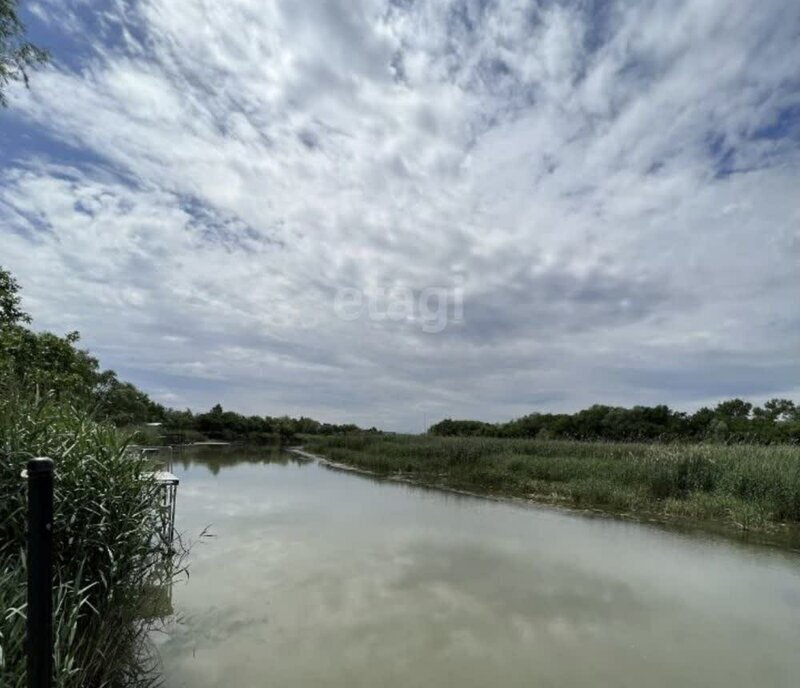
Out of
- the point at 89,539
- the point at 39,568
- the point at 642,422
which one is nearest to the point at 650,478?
the point at 89,539

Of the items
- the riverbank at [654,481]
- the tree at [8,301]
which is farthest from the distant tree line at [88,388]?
the riverbank at [654,481]

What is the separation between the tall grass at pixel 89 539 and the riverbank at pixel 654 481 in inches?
373

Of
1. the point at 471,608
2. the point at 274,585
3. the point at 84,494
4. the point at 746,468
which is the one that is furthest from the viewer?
the point at 746,468

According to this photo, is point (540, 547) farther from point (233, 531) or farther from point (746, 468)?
point (746, 468)

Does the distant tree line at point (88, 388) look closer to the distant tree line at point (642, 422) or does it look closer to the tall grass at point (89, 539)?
the tall grass at point (89, 539)

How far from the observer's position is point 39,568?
140cm

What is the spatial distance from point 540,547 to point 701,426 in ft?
114

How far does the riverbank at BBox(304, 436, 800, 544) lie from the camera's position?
997cm

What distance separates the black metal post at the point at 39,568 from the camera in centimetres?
137

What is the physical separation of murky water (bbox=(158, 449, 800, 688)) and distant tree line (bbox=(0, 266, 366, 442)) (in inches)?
90.9

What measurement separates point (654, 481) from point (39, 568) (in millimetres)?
12859

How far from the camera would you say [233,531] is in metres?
8.55

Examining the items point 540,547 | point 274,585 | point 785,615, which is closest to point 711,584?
point 785,615

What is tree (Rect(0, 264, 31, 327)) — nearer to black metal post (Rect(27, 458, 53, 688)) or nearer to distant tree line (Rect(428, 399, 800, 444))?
black metal post (Rect(27, 458, 53, 688))
